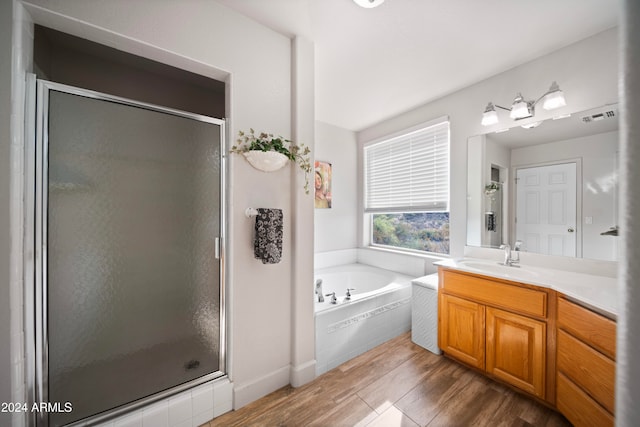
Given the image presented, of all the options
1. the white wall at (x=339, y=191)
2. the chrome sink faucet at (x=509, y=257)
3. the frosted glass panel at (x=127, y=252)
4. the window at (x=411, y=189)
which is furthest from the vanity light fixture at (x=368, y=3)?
the chrome sink faucet at (x=509, y=257)

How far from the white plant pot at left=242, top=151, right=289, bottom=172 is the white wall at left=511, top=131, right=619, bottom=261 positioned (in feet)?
6.95

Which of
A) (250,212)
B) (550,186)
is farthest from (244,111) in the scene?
(550,186)

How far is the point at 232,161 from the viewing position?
5.55 ft

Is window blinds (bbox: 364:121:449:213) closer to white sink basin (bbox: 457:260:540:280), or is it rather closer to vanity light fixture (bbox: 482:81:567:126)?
Result: vanity light fixture (bbox: 482:81:567:126)

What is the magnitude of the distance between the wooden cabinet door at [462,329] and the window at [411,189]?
2.89 feet

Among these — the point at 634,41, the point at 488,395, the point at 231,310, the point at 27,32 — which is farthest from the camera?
the point at 488,395

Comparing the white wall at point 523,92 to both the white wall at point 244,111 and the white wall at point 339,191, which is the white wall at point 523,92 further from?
the white wall at point 244,111

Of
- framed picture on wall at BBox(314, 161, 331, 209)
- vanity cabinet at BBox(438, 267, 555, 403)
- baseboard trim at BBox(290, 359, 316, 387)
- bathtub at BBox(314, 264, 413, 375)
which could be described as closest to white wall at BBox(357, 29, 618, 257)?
vanity cabinet at BBox(438, 267, 555, 403)

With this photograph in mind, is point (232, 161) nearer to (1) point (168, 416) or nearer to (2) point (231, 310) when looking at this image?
(2) point (231, 310)

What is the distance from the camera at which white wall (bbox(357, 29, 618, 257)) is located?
1823 mm

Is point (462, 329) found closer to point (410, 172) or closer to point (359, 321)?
point (359, 321)

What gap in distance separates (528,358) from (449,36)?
2246 mm

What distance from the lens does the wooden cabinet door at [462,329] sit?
1965 millimetres

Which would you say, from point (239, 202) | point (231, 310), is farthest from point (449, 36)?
point (231, 310)
